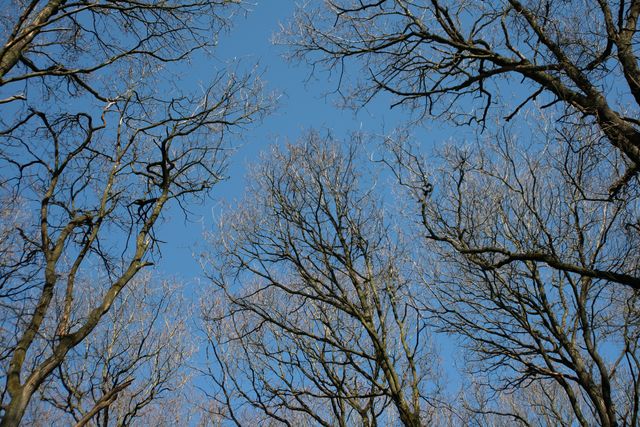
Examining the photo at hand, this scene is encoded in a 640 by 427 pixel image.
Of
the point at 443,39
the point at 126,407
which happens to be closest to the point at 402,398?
the point at 443,39

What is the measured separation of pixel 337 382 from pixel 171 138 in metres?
4.10

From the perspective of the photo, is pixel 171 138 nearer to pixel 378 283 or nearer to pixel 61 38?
pixel 61 38

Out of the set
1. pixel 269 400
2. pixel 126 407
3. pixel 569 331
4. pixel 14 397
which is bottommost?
pixel 14 397

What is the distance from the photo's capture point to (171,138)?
548 cm

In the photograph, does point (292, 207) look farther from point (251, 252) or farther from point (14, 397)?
point (14, 397)

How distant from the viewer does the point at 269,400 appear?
7.66 m

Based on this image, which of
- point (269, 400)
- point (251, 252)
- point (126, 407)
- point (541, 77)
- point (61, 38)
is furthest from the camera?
point (126, 407)

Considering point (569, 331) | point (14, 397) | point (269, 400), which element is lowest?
point (14, 397)

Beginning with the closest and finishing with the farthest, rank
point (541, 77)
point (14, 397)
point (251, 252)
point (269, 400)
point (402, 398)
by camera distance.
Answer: point (14, 397), point (541, 77), point (402, 398), point (269, 400), point (251, 252)

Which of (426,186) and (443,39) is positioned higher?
(443,39)

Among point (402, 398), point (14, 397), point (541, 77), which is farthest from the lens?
point (402, 398)

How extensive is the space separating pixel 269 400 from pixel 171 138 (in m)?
3.85

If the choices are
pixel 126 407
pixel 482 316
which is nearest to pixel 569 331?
pixel 482 316

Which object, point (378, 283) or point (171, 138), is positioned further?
point (378, 283)
